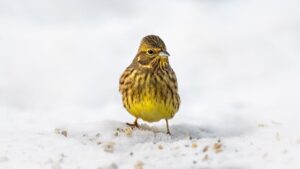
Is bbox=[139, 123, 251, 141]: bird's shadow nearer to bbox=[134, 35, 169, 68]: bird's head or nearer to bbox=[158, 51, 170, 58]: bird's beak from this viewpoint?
bbox=[134, 35, 169, 68]: bird's head

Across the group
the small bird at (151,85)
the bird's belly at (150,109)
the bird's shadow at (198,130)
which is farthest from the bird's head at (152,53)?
the bird's shadow at (198,130)

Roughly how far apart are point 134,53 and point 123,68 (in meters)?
0.61

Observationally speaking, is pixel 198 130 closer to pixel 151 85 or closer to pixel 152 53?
pixel 151 85

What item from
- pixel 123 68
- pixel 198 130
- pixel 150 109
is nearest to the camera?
pixel 150 109

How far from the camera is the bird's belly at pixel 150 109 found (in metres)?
12.6

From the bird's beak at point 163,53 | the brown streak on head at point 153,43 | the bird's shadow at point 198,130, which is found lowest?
the bird's shadow at point 198,130

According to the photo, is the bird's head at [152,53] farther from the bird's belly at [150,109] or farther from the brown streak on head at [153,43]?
the bird's belly at [150,109]

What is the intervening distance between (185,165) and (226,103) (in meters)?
4.24

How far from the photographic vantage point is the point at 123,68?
671 inches

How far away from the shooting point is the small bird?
497 inches

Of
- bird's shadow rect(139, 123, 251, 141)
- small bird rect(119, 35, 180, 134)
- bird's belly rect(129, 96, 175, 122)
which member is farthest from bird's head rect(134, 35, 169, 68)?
bird's shadow rect(139, 123, 251, 141)

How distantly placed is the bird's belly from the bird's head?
42 cm

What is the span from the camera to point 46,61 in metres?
17.4

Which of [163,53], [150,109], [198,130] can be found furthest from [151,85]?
[198,130]
